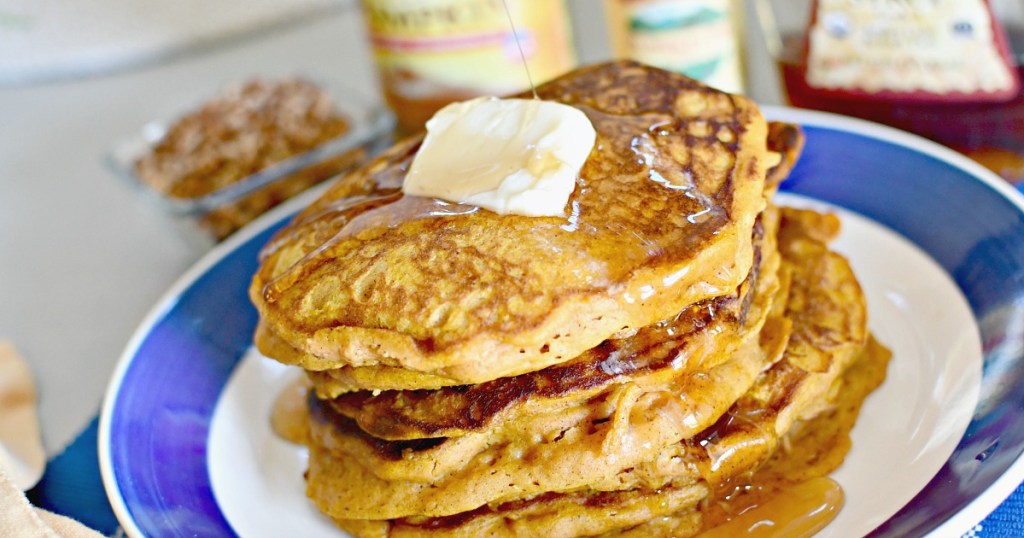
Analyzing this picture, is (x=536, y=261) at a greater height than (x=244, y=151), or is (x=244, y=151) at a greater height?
(x=536, y=261)

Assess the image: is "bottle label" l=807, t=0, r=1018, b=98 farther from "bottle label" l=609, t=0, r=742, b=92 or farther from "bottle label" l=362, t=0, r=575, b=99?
"bottle label" l=362, t=0, r=575, b=99

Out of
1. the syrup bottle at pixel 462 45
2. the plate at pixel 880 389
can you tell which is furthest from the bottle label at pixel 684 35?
the plate at pixel 880 389

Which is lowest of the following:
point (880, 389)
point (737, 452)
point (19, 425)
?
point (880, 389)

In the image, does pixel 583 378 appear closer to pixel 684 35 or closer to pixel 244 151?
pixel 684 35

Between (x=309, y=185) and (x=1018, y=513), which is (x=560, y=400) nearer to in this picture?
(x=1018, y=513)

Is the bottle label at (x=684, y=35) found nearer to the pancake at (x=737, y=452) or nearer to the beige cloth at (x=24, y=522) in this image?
the pancake at (x=737, y=452)

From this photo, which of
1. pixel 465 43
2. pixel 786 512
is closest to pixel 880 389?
pixel 786 512
